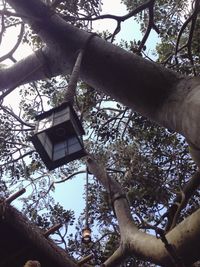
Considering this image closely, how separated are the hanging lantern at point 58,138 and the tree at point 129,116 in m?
0.63

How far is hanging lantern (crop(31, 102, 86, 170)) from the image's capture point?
9.84 ft

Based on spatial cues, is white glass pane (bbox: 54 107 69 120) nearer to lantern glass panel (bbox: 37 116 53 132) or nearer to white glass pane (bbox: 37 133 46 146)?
lantern glass panel (bbox: 37 116 53 132)

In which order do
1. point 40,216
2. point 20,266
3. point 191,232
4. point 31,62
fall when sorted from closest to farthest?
point 191,232
point 20,266
point 31,62
point 40,216

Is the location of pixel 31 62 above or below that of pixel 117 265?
above

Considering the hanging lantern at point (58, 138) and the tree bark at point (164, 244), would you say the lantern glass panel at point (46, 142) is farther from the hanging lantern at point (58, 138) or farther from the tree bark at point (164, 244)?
the tree bark at point (164, 244)

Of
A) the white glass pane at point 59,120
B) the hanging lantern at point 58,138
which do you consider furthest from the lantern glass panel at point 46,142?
the white glass pane at point 59,120

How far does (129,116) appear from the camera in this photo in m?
8.27

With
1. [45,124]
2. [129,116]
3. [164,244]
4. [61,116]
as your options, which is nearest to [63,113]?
[61,116]

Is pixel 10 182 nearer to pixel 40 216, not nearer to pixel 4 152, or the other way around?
pixel 4 152

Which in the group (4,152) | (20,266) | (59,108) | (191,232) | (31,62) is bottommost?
(191,232)

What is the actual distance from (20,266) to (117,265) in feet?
3.44

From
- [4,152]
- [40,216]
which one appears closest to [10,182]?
[4,152]

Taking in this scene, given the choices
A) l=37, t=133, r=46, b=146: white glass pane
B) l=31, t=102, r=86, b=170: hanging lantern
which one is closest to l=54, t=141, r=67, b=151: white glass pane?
l=31, t=102, r=86, b=170: hanging lantern

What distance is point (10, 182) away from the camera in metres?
8.81
